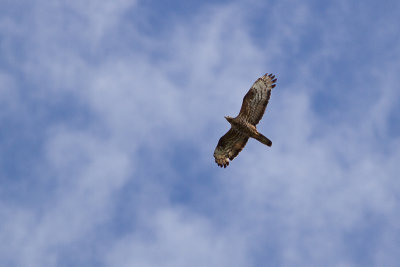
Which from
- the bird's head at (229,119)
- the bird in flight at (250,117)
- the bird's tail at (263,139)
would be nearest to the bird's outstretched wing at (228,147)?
the bird in flight at (250,117)

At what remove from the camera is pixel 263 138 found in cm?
2767

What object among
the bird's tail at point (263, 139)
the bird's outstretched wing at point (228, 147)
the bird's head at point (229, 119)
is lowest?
the bird's tail at point (263, 139)

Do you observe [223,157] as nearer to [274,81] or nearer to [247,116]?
[247,116]

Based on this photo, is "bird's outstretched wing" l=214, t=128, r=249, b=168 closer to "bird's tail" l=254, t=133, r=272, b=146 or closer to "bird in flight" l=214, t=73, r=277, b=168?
"bird in flight" l=214, t=73, r=277, b=168

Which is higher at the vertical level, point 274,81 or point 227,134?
point 274,81

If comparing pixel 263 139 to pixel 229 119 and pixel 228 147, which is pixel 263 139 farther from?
pixel 228 147

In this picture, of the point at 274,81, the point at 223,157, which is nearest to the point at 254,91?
the point at 274,81

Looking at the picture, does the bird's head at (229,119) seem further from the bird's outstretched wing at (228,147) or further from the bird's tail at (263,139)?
the bird's tail at (263,139)

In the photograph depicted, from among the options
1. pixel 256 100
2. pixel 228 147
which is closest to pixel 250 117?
pixel 256 100

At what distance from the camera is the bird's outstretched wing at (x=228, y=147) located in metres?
28.8

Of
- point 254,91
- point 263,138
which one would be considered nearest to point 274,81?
point 254,91

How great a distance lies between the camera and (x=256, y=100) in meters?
28.2

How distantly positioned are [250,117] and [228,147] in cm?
218

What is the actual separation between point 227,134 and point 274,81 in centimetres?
365
